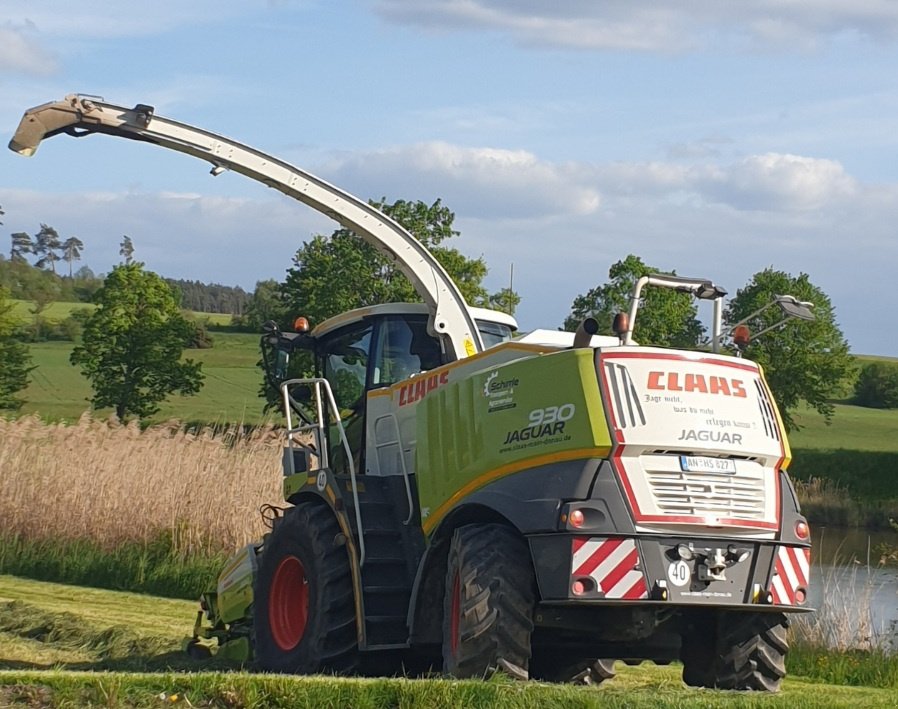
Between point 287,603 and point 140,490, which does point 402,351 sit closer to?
point 287,603

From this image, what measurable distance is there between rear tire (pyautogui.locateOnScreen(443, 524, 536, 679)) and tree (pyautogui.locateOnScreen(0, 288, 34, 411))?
46632 mm

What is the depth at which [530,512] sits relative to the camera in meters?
7.99

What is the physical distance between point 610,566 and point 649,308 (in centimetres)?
3624

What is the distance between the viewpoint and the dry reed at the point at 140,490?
60.2 feet

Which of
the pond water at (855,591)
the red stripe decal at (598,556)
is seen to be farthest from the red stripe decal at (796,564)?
the pond water at (855,591)

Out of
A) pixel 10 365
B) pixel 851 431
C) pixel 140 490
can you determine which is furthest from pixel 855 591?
pixel 851 431

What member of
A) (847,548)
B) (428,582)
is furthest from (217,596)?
(847,548)

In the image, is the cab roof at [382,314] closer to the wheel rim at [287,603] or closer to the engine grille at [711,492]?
the wheel rim at [287,603]

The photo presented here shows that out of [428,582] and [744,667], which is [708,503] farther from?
[428,582]

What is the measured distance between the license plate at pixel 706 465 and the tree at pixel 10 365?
4703 cm

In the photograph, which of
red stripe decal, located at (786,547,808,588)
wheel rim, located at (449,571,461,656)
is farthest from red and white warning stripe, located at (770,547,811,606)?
wheel rim, located at (449,571,461,656)

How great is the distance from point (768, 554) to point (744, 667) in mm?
945

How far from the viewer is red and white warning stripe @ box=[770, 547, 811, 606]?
8.36m

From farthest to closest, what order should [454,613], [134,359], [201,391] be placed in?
[201,391] → [134,359] → [454,613]
